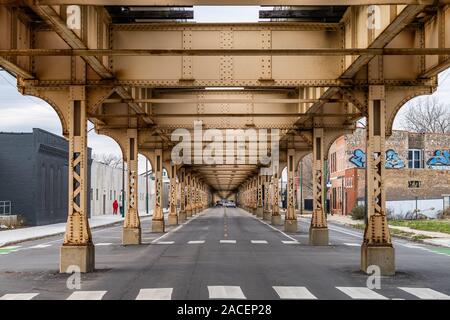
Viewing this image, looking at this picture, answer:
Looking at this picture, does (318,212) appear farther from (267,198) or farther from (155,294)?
(267,198)

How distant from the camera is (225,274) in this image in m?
20.2

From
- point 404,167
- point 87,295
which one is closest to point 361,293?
point 87,295

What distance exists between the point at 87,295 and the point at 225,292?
2.99 metres

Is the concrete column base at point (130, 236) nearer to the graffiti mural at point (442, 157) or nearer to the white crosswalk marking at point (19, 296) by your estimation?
the white crosswalk marking at point (19, 296)

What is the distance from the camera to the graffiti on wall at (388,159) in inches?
3201

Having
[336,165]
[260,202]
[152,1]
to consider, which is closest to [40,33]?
[152,1]

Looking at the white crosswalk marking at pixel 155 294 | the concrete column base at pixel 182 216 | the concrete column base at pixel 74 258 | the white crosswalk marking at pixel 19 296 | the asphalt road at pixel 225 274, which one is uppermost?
the concrete column base at pixel 74 258

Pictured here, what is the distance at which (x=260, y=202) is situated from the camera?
8562cm

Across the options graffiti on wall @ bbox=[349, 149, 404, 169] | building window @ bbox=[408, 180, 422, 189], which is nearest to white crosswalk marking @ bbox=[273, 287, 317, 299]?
graffiti on wall @ bbox=[349, 149, 404, 169]

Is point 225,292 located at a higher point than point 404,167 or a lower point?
lower

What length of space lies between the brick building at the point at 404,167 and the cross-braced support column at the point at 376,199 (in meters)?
57.3

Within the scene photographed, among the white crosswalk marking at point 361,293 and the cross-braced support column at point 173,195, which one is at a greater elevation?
the cross-braced support column at point 173,195

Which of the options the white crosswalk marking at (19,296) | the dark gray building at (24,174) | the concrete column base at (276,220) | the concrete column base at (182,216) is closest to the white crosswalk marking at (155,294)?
the white crosswalk marking at (19,296)

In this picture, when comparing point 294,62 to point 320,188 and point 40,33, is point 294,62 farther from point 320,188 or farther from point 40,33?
point 320,188
